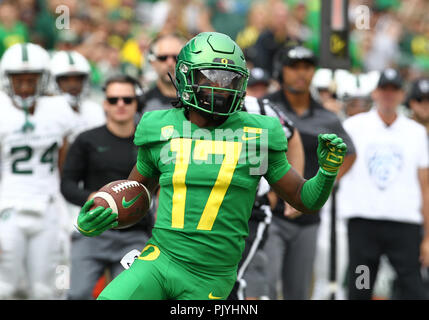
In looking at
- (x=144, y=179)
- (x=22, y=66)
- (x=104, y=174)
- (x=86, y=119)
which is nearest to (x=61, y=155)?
(x=86, y=119)

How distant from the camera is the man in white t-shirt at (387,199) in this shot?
702 cm

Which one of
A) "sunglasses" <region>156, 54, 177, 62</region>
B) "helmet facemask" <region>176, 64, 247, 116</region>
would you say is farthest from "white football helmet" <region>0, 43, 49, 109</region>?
"helmet facemask" <region>176, 64, 247, 116</region>

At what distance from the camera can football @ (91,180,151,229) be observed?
4.17 meters

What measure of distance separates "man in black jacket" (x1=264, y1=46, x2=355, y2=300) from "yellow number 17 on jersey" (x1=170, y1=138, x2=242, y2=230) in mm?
2514

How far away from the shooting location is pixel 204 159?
13.5 feet

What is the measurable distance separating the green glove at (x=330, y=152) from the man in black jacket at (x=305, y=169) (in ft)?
8.24

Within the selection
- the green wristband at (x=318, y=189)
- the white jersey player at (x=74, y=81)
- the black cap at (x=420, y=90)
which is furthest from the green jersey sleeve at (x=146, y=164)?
the black cap at (x=420, y=90)

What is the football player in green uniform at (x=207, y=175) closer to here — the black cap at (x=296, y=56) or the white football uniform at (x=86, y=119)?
the black cap at (x=296, y=56)

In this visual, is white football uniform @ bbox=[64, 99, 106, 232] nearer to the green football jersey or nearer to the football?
the football

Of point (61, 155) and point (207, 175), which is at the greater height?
point (207, 175)

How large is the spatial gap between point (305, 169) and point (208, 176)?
2683 millimetres

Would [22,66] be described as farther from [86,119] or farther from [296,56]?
[296,56]
